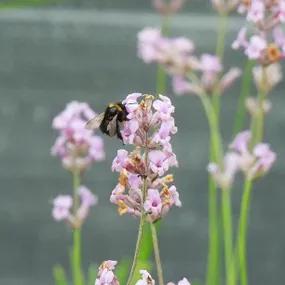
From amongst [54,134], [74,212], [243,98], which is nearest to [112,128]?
[74,212]

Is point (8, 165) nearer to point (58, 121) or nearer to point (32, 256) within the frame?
point (32, 256)

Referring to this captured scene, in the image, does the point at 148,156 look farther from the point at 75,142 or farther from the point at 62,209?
the point at 62,209

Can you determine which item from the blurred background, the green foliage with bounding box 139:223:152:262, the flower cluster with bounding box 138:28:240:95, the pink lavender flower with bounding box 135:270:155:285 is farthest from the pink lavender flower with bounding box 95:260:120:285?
the blurred background

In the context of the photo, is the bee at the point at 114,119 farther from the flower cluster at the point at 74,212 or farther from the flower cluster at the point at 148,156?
the flower cluster at the point at 74,212

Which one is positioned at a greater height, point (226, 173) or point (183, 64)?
point (183, 64)

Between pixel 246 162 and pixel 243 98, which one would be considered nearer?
pixel 246 162

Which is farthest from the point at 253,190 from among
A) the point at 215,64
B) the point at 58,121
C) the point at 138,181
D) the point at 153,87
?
the point at 138,181

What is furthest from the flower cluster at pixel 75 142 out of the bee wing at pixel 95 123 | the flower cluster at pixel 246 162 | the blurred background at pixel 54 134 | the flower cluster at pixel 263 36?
the blurred background at pixel 54 134
